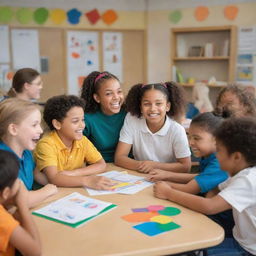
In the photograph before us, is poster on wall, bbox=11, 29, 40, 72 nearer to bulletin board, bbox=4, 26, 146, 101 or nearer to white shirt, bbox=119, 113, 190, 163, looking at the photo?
bulletin board, bbox=4, 26, 146, 101

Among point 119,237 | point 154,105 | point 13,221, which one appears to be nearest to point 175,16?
point 154,105

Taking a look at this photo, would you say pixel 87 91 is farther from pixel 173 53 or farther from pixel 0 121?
pixel 173 53

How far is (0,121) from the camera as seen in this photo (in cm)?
154

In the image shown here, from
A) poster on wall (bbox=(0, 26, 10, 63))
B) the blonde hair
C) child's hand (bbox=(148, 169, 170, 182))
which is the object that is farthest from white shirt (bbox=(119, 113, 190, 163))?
poster on wall (bbox=(0, 26, 10, 63))

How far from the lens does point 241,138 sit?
1.32 meters

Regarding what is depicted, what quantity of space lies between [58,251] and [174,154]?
118 centimetres

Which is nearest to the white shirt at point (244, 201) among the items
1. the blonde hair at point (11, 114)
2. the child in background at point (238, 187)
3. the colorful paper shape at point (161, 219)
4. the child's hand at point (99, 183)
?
the child in background at point (238, 187)

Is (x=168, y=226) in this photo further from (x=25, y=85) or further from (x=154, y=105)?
(x=25, y=85)

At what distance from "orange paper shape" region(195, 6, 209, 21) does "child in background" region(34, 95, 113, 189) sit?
147 inches

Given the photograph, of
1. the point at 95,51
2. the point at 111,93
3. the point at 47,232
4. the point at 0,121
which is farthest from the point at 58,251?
the point at 95,51

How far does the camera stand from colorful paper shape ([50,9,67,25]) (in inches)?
197

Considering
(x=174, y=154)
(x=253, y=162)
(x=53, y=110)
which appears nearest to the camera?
(x=253, y=162)

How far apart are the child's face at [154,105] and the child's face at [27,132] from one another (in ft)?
2.49

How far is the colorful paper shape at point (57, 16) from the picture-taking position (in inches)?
197
